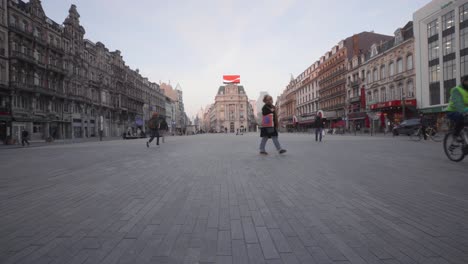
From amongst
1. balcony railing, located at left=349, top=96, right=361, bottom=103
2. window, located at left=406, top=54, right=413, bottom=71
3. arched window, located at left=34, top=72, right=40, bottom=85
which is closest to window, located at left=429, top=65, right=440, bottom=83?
window, located at left=406, top=54, right=413, bottom=71

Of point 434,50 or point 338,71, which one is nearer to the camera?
point 434,50

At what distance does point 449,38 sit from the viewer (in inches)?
1177

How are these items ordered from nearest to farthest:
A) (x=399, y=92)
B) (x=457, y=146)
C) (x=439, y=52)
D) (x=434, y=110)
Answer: (x=457, y=146) < (x=439, y=52) < (x=434, y=110) < (x=399, y=92)

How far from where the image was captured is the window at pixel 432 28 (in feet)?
104

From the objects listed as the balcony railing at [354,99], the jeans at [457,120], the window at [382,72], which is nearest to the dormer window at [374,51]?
the window at [382,72]

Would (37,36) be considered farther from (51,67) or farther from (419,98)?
(419,98)

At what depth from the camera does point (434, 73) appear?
3170cm

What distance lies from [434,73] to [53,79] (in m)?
51.9

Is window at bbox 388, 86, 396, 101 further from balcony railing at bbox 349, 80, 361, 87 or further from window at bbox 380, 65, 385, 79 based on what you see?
balcony railing at bbox 349, 80, 361, 87

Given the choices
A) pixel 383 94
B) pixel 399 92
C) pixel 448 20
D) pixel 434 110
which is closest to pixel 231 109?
pixel 383 94

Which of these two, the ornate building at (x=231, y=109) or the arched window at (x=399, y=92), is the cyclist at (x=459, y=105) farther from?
the ornate building at (x=231, y=109)

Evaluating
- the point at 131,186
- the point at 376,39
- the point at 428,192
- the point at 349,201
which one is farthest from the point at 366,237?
the point at 376,39

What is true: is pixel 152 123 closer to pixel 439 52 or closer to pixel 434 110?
pixel 434 110

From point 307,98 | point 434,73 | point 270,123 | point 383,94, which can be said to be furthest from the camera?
point 307,98
